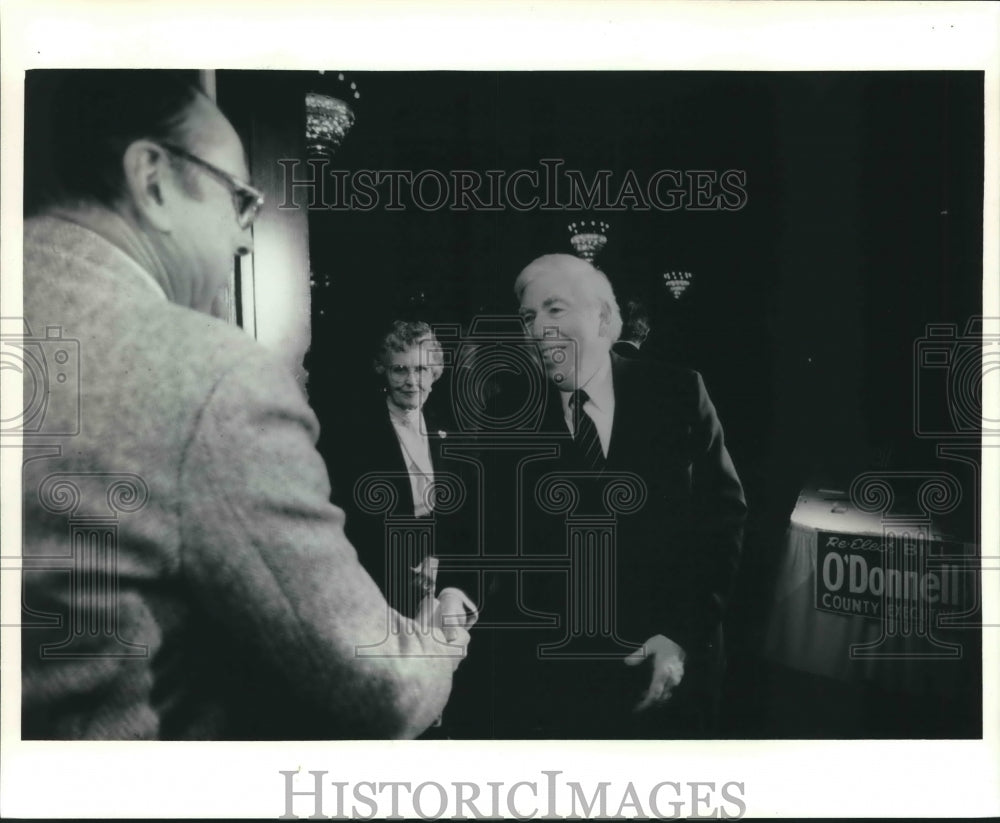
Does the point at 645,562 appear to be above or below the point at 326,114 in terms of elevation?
below

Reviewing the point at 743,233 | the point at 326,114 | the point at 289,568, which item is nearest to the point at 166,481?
the point at 289,568

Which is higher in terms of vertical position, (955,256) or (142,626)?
(955,256)

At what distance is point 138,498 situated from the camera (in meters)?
2.79

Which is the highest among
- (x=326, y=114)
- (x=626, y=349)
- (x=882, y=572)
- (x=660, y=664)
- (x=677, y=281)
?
(x=326, y=114)

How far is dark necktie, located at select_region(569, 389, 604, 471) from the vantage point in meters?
2.91

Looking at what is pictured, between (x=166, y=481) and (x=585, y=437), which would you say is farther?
(x=585, y=437)

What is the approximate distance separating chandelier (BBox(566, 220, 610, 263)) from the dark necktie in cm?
44

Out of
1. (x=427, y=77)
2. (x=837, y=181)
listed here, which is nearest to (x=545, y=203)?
(x=427, y=77)

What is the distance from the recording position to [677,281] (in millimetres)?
2873

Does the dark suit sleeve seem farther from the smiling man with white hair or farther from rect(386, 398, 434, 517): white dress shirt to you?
rect(386, 398, 434, 517): white dress shirt

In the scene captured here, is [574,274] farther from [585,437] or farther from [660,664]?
[660,664]

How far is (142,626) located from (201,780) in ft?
1.77

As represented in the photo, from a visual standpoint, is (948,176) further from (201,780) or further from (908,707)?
(201,780)

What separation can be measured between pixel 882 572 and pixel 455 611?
4.53 feet
